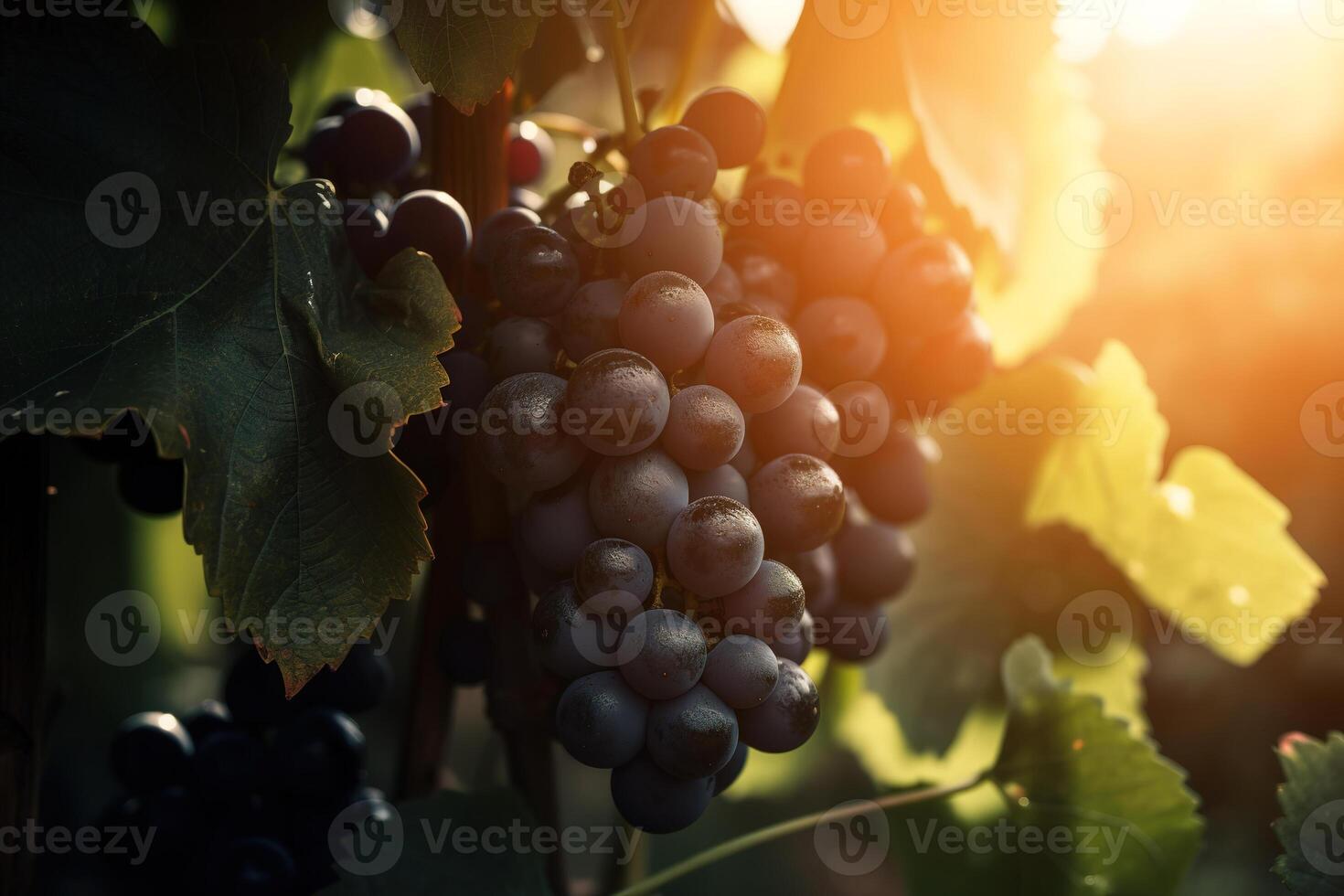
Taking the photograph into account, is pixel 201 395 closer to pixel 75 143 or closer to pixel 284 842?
pixel 75 143

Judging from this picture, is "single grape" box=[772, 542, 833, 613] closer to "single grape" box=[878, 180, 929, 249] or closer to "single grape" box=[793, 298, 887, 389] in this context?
"single grape" box=[793, 298, 887, 389]

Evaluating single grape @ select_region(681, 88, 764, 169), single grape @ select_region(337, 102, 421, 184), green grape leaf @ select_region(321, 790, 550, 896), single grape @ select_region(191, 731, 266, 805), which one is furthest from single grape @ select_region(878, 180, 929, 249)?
single grape @ select_region(191, 731, 266, 805)

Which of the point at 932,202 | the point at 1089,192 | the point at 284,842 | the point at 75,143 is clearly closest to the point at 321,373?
the point at 75,143

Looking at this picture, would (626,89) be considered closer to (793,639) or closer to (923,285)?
(923,285)

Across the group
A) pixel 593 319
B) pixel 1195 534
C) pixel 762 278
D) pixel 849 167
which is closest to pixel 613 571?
pixel 593 319

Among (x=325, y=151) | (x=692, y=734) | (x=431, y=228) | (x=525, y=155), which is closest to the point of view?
(x=692, y=734)

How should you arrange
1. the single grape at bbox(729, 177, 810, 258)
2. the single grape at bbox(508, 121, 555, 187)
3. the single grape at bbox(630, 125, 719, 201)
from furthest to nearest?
the single grape at bbox(508, 121, 555, 187) < the single grape at bbox(729, 177, 810, 258) < the single grape at bbox(630, 125, 719, 201)
